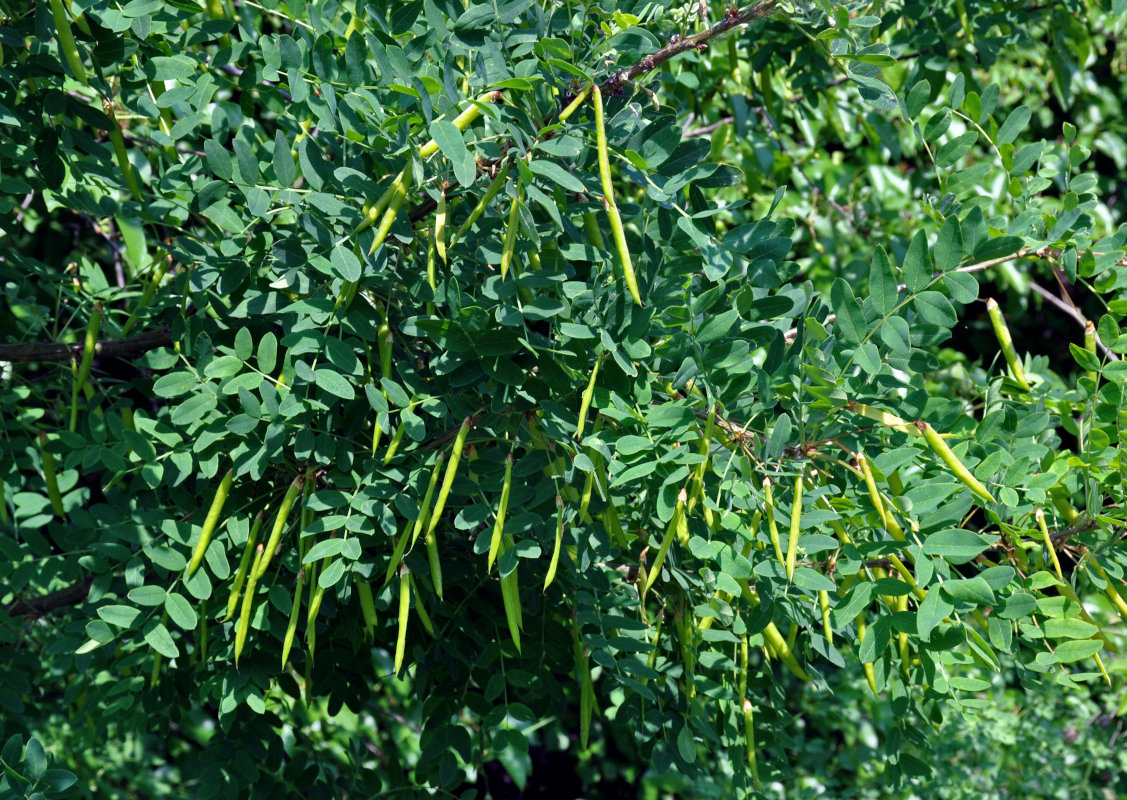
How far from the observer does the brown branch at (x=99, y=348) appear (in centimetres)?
125

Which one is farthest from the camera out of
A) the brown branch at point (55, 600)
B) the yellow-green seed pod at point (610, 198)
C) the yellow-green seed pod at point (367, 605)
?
the brown branch at point (55, 600)

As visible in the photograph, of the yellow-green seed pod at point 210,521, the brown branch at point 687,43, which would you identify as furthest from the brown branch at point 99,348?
the brown branch at point 687,43

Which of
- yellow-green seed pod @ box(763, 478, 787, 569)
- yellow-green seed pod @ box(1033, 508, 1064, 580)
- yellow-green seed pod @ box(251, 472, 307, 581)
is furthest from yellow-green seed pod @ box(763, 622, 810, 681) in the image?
yellow-green seed pod @ box(251, 472, 307, 581)

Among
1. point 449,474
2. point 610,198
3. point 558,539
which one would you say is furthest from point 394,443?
point 610,198

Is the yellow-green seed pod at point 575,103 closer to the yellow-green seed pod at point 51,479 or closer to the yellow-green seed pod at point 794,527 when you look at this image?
the yellow-green seed pod at point 794,527

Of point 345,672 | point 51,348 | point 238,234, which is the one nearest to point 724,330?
point 238,234

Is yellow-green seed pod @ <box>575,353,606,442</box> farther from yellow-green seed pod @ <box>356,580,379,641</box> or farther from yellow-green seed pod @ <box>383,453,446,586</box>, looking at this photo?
yellow-green seed pod @ <box>356,580,379,641</box>

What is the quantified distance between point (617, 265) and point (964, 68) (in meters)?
1.28

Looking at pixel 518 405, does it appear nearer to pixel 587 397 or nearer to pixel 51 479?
pixel 587 397

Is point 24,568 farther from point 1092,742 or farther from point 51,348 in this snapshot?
point 1092,742

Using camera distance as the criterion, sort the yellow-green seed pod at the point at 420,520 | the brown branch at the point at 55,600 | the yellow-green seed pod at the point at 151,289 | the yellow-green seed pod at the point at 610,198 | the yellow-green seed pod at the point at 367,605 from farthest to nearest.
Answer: the brown branch at the point at 55,600 < the yellow-green seed pod at the point at 151,289 < the yellow-green seed pod at the point at 367,605 < the yellow-green seed pod at the point at 420,520 < the yellow-green seed pod at the point at 610,198

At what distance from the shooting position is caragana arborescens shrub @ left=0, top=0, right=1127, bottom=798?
36.2 inches

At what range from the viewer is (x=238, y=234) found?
105 cm

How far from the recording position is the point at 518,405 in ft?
3.33
